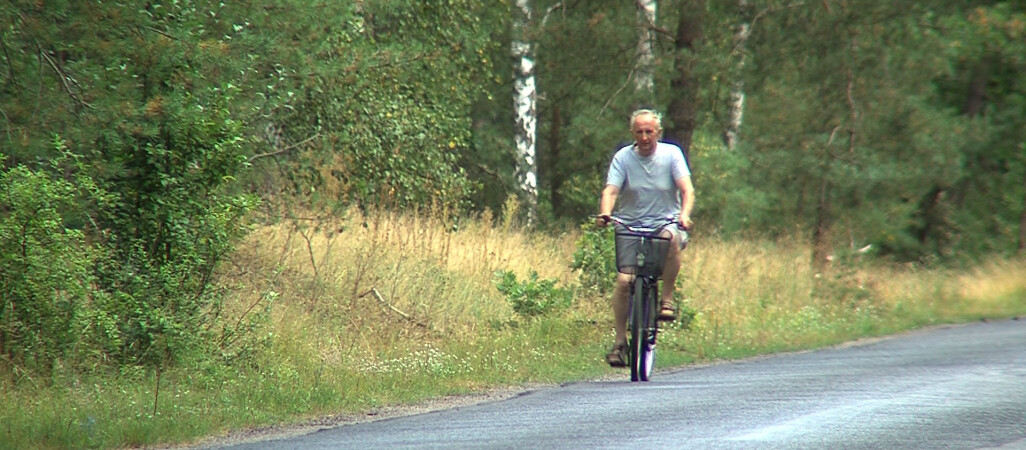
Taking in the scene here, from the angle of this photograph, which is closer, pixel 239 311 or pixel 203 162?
pixel 203 162

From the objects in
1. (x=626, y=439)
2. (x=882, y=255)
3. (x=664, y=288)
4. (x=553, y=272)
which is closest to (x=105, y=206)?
(x=664, y=288)

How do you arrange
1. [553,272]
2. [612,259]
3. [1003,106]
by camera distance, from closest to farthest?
[612,259] → [553,272] → [1003,106]

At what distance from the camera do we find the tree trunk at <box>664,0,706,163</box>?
2212 centimetres

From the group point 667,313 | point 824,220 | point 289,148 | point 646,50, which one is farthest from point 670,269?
point 824,220

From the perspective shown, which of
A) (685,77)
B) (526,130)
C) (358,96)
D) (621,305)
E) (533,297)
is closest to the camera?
(621,305)

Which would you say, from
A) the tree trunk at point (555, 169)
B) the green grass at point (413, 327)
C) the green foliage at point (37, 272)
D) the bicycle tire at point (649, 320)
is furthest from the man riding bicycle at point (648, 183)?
the tree trunk at point (555, 169)

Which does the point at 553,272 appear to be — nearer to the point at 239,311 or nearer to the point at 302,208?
the point at 302,208

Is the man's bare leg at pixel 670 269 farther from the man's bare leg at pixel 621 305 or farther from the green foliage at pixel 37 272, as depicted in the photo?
the green foliage at pixel 37 272

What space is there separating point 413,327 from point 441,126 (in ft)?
17.6

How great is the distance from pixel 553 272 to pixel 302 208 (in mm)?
3726

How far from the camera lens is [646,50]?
2383 centimetres

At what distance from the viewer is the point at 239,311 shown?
13680mm

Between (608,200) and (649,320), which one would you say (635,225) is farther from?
(649,320)

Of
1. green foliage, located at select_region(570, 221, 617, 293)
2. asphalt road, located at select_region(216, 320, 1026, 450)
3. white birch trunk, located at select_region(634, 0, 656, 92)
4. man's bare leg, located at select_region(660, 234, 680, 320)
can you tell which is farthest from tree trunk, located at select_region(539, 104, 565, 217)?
man's bare leg, located at select_region(660, 234, 680, 320)
